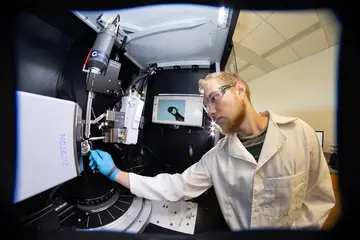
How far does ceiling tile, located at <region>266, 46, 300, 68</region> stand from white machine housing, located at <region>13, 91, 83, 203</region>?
87.8 inches

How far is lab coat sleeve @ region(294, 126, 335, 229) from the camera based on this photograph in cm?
60

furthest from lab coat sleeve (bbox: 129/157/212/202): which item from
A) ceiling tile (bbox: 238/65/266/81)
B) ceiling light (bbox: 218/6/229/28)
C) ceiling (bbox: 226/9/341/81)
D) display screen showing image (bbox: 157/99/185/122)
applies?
ceiling tile (bbox: 238/65/266/81)

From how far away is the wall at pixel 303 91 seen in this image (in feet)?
4.19

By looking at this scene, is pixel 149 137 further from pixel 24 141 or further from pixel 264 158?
pixel 264 158

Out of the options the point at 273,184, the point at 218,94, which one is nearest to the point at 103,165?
the point at 218,94

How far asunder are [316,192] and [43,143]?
4.47ft

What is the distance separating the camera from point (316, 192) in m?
0.65

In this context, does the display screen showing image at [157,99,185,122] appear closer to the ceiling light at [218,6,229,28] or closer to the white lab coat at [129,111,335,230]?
the white lab coat at [129,111,335,230]

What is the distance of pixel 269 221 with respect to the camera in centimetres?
57

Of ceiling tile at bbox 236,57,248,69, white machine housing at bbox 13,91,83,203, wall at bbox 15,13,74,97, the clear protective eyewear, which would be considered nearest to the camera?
white machine housing at bbox 13,91,83,203

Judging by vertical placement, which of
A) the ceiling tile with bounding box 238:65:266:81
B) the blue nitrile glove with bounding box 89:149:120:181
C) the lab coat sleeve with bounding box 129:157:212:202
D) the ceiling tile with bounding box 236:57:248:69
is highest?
the ceiling tile with bounding box 236:57:248:69
